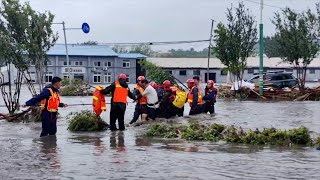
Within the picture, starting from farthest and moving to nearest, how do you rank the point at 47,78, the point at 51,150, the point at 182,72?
the point at 182,72 < the point at 47,78 < the point at 51,150

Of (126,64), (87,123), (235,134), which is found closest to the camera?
(235,134)

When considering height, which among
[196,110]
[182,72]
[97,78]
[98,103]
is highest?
[182,72]

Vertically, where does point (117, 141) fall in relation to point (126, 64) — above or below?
below

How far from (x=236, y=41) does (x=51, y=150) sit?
77.2ft

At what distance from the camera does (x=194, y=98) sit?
66.2ft

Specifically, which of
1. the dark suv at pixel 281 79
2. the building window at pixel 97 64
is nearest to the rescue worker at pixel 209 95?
the dark suv at pixel 281 79

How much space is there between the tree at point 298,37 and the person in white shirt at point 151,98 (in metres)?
16.3

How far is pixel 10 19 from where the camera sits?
22.6 meters

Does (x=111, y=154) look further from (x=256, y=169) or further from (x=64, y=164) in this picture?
(x=256, y=169)

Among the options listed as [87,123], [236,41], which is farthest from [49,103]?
[236,41]

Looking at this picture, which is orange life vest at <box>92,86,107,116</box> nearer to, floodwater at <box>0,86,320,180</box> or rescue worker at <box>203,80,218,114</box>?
floodwater at <box>0,86,320,180</box>

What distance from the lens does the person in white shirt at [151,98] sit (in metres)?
18.6

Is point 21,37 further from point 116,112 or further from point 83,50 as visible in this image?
point 83,50

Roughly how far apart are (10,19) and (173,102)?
7.47 metres
